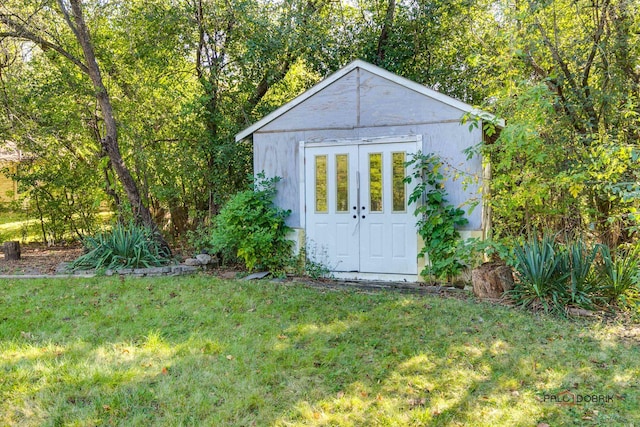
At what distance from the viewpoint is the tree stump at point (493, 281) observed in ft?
17.5

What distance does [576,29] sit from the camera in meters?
6.45

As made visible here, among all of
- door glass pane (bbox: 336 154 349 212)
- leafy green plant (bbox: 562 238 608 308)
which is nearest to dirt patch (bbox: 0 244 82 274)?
door glass pane (bbox: 336 154 349 212)

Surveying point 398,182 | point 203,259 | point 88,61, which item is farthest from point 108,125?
point 398,182

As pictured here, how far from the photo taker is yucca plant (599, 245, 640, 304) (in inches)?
187

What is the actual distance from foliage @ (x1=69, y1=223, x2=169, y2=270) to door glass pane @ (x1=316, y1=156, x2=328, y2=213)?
285 cm

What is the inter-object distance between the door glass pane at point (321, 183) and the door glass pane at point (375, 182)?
0.74 m

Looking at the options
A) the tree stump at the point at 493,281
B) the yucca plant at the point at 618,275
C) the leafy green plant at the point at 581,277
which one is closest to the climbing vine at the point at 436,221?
the tree stump at the point at 493,281

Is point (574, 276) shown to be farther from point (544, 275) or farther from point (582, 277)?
point (544, 275)

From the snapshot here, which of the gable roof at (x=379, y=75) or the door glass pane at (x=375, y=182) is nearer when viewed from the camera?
the gable roof at (x=379, y=75)

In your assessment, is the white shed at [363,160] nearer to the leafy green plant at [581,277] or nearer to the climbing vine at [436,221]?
the climbing vine at [436,221]

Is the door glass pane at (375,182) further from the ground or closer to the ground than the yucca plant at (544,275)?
further from the ground

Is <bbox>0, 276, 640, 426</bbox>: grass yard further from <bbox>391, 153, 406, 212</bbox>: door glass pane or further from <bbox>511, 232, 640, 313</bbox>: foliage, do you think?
<bbox>391, 153, 406, 212</bbox>: door glass pane

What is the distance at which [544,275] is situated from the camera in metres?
4.95

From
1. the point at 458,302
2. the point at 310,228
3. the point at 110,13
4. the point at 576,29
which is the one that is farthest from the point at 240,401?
the point at 110,13
